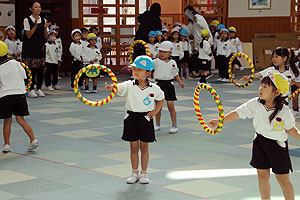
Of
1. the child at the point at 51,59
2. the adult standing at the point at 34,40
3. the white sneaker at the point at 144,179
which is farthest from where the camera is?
the child at the point at 51,59

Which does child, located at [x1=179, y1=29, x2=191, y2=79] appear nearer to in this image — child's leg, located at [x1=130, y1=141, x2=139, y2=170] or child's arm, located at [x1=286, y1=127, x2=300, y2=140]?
child's leg, located at [x1=130, y1=141, x2=139, y2=170]

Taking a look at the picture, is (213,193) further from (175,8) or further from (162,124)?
(175,8)

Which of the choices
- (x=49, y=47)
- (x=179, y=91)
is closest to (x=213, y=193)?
(x=179, y=91)

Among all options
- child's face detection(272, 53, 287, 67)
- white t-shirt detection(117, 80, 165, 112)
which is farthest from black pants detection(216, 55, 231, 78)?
white t-shirt detection(117, 80, 165, 112)

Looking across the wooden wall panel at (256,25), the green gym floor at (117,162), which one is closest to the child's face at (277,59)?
the green gym floor at (117,162)

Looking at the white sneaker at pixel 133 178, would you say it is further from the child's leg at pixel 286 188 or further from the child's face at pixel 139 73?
the child's leg at pixel 286 188

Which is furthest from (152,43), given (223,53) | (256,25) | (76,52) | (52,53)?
(256,25)

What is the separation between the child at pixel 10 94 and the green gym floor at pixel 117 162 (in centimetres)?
35

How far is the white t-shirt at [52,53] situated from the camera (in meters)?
17.2

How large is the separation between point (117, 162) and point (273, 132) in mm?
3025

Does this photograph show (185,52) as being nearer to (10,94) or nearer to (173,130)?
(173,130)

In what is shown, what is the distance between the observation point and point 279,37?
26.1 meters

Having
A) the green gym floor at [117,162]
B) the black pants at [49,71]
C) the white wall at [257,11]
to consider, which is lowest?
the green gym floor at [117,162]

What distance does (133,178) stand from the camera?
22.7ft
